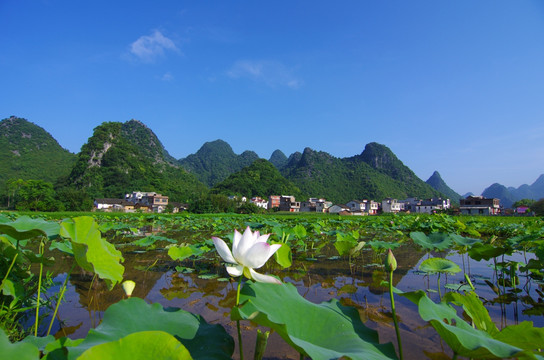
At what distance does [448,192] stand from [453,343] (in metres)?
151

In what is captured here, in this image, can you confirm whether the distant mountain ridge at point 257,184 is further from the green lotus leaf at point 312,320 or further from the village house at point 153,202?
the green lotus leaf at point 312,320

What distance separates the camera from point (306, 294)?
2316 millimetres

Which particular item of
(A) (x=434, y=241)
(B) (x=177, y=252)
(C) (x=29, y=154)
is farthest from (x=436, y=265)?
(C) (x=29, y=154)

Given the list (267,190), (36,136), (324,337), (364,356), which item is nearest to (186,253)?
(324,337)

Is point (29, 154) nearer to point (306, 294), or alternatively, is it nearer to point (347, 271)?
point (347, 271)

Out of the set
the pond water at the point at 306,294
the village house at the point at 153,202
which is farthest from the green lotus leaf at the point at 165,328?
the village house at the point at 153,202

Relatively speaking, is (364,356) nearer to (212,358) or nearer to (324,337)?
(324,337)

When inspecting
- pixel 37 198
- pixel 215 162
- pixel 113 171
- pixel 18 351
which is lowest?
pixel 37 198

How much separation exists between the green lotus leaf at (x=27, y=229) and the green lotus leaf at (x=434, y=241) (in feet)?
10.0

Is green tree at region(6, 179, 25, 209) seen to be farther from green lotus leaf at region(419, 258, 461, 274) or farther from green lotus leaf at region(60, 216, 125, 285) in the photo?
green lotus leaf at region(419, 258, 461, 274)

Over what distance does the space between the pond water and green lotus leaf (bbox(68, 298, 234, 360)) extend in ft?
1.87

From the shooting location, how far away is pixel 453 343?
0.85 meters

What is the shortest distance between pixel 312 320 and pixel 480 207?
2076 inches

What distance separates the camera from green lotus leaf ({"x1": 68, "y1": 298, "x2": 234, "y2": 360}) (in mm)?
799
